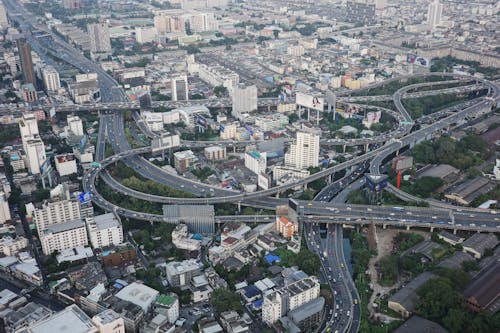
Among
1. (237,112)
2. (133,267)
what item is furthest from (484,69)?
(133,267)

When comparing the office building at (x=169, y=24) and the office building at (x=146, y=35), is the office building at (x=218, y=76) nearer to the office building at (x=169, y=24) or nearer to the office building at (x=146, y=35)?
the office building at (x=146, y=35)

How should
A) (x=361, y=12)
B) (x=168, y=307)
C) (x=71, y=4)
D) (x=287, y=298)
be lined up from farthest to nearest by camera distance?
(x=71, y=4)
(x=361, y=12)
(x=287, y=298)
(x=168, y=307)

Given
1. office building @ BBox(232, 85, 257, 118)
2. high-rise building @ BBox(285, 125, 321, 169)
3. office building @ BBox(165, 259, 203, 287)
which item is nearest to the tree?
office building @ BBox(165, 259, 203, 287)

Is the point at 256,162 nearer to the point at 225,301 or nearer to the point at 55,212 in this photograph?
the point at 55,212

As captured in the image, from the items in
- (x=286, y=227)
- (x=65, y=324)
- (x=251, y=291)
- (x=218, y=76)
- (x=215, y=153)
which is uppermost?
(x=218, y=76)

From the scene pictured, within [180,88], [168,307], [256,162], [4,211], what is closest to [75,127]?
[180,88]

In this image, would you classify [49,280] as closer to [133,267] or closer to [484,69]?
[133,267]

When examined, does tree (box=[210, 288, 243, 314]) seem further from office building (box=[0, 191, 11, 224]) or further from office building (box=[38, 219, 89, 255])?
→ office building (box=[0, 191, 11, 224])
